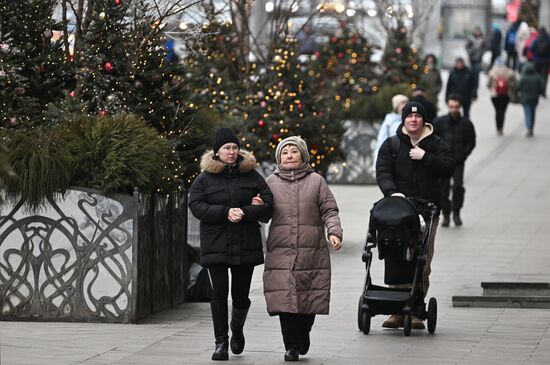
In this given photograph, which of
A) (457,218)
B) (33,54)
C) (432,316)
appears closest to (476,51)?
(457,218)

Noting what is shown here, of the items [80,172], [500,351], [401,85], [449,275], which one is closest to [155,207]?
[80,172]

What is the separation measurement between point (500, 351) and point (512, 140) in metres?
21.7

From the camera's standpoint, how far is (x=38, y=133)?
12.6m

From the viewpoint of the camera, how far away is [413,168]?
12.6m

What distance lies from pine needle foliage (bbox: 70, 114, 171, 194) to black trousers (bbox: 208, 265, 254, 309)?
5.83ft

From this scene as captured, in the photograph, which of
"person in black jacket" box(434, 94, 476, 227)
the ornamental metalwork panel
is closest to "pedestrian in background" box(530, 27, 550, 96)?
"person in black jacket" box(434, 94, 476, 227)

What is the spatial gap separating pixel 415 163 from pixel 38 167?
2.94 meters

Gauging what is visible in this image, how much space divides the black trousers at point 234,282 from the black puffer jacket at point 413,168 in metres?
2.00

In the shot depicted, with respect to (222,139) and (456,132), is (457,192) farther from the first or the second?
(222,139)

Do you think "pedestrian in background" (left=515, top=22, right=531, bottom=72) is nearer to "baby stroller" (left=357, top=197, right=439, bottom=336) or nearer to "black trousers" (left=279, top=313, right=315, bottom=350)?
"baby stroller" (left=357, top=197, right=439, bottom=336)

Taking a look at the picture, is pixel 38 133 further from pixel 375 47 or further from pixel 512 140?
pixel 512 140

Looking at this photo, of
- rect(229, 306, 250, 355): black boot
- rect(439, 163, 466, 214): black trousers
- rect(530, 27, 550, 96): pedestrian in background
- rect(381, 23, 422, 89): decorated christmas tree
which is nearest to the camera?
rect(229, 306, 250, 355): black boot

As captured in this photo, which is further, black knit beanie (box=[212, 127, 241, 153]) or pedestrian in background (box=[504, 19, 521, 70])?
pedestrian in background (box=[504, 19, 521, 70])

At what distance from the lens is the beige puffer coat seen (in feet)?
35.0
